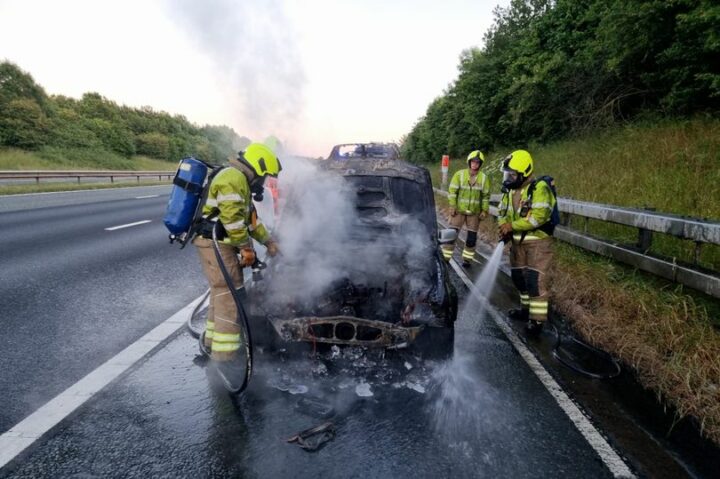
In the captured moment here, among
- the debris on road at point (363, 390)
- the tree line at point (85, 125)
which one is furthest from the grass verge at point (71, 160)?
the debris on road at point (363, 390)

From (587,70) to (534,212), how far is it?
10831 millimetres

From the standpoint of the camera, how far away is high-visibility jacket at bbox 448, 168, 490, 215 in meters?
7.36

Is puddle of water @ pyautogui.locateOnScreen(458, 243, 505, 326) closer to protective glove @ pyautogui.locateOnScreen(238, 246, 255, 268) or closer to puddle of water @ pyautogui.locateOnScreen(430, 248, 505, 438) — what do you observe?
puddle of water @ pyautogui.locateOnScreen(430, 248, 505, 438)

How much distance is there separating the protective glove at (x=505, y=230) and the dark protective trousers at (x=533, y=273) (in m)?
0.12

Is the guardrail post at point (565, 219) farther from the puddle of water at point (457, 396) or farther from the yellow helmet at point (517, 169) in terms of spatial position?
the puddle of water at point (457, 396)

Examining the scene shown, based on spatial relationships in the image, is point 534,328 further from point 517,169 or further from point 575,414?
point 517,169

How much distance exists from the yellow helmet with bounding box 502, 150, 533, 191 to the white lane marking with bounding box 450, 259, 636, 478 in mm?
1619

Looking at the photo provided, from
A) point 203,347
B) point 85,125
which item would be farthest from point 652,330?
point 85,125

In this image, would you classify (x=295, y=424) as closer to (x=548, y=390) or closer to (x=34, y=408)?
(x=34, y=408)

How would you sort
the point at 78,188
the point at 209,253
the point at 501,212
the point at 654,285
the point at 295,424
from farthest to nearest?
1. the point at 78,188
2. the point at 501,212
3. the point at 654,285
4. the point at 209,253
5. the point at 295,424

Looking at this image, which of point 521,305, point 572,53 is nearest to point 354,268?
point 521,305

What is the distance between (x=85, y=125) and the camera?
142ft

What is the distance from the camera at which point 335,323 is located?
3207 millimetres

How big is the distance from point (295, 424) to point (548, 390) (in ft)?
6.26
